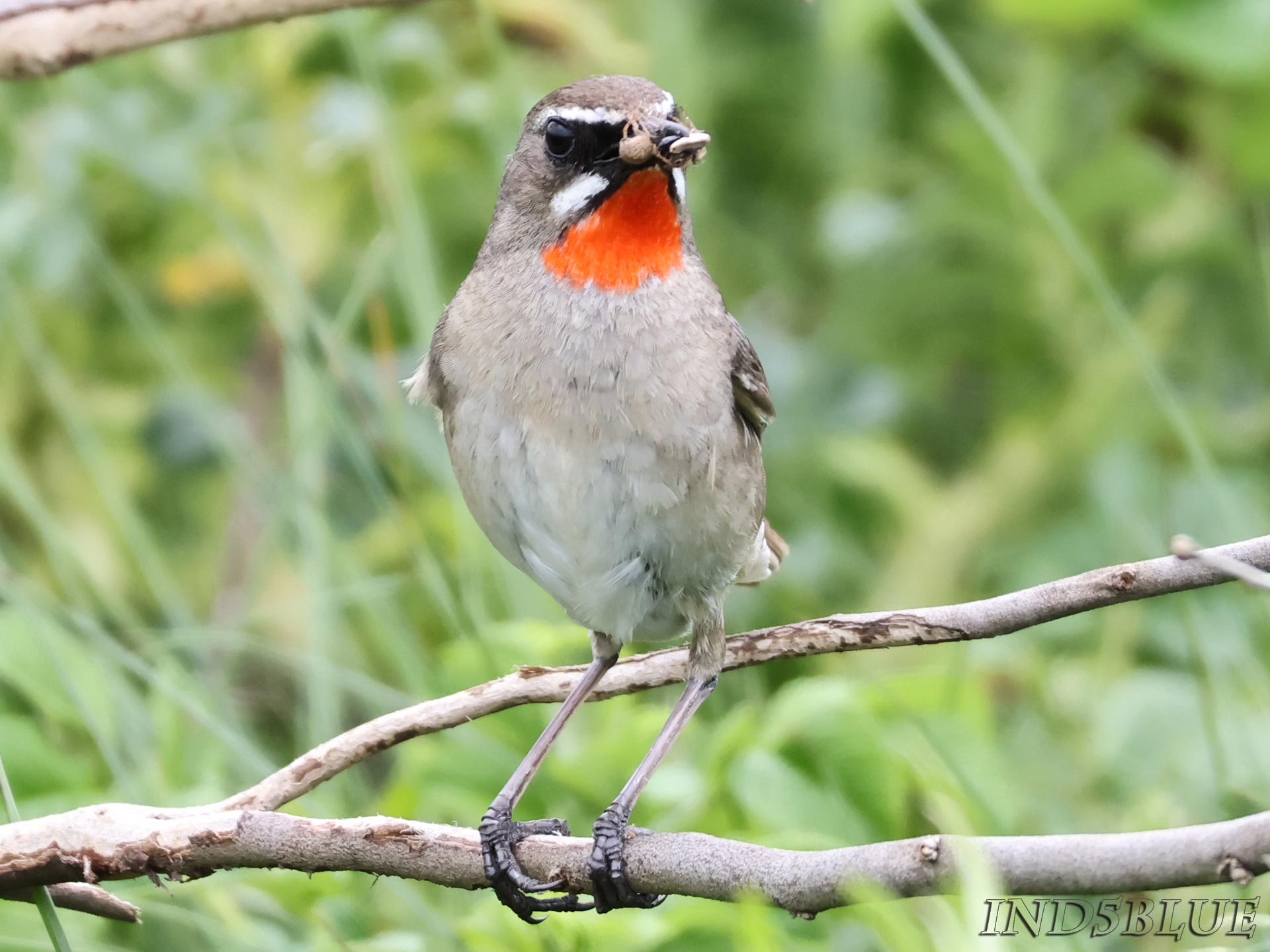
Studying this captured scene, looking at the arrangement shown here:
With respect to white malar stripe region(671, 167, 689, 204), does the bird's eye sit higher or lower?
higher

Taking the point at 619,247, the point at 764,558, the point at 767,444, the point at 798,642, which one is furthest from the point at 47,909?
the point at 767,444

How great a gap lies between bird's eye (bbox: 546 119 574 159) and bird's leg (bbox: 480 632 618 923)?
3.06 ft

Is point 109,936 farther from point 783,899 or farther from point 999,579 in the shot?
point 999,579

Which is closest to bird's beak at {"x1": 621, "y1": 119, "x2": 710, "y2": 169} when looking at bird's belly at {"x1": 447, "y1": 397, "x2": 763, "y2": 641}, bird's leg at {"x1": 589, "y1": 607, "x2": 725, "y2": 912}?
bird's belly at {"x1": 447, "y1": 397, "x2": 763, "y2": 641}

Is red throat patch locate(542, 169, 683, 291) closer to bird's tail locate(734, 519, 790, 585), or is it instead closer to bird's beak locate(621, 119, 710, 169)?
bird's beak locate(621, 119, 710, 169)

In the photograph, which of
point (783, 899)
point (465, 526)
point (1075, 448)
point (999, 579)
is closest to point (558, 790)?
point (465, 526)

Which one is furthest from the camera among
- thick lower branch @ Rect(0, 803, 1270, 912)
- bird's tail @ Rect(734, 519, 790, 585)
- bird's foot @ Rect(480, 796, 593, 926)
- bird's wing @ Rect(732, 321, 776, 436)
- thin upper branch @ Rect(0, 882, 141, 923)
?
bird's tail @ Rect(734, 519, 790, 585)

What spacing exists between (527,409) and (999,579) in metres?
→ 2.82

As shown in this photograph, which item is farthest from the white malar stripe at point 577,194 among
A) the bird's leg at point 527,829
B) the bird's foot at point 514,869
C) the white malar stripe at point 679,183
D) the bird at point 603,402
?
the bird's foot at point 514,869

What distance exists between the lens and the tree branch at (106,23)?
2.80 metres

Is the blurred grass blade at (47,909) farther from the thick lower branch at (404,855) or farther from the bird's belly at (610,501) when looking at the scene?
the bird's belly at (610,501)

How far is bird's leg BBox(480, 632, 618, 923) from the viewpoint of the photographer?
2639 mm

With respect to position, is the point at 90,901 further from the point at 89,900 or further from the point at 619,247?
the point at 619,247

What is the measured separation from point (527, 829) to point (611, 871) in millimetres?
313
